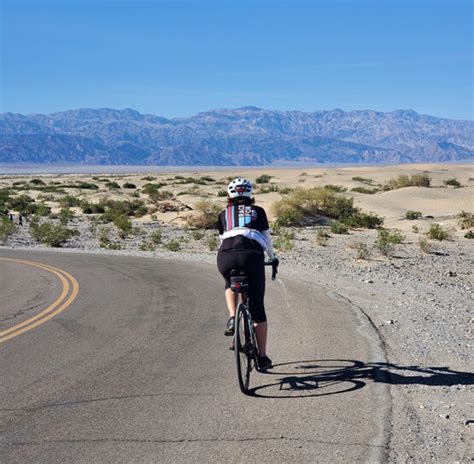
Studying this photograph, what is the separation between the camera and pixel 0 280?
1692 cm

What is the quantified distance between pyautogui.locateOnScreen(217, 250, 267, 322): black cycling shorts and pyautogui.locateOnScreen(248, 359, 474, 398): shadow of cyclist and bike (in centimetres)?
86

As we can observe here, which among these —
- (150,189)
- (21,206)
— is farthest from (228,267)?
(150,189)

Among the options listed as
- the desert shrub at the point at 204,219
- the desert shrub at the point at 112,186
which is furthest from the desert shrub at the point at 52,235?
the desert shrub at the point at 112,186

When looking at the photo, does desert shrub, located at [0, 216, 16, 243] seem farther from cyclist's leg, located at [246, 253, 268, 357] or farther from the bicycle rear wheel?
the bicycle rear wheel

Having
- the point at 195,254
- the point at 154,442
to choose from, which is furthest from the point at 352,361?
the point at 195,254

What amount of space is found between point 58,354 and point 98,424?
291 centimetres

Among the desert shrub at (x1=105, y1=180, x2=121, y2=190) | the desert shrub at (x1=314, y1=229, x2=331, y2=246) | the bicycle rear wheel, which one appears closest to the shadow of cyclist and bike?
the bicycle rear wheel

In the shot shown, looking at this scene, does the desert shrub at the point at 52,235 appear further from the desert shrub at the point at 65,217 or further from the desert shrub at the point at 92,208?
the desert shrub at the point at 92,208

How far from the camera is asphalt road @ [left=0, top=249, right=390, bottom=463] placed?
18.4ft

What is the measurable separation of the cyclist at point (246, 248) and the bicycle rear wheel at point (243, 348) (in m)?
0.15

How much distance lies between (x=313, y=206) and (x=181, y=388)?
33135mm

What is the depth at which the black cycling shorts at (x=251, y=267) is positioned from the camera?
283 inches

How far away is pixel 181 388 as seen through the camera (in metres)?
7.19

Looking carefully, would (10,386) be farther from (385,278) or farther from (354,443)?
(385,278)
